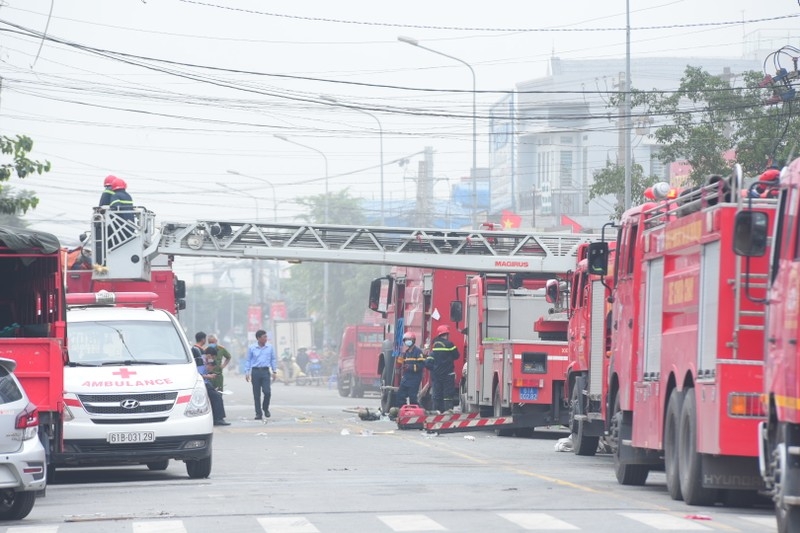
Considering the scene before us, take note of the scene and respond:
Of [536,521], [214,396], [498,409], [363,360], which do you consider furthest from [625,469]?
[363,360]

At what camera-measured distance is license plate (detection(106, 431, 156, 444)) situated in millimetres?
17297

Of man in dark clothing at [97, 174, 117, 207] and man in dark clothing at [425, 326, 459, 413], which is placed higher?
man in dark clothing at [97, 174, 117, 207]

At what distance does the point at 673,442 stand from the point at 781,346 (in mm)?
3800

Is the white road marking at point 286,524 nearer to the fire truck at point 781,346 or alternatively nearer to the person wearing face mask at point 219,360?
the fire truck at point 781,346

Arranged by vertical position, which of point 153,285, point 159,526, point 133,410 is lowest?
point 159,526

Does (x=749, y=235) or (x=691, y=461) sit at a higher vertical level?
(x=749, y=235)

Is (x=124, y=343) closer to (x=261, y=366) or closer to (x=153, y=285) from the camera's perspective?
(x=153, y=285)

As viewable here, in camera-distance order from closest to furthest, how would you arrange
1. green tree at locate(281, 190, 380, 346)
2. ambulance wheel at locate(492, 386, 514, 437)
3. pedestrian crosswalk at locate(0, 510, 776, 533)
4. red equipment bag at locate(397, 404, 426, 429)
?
pedestrian crosswalk at locate(0, 510, 776, 533) < ambulance wheel at locate(492, 386, 514, 437) < red equipment bag at locate(397, 404, 426, 429) < green tree at locate(281, 190, 380, 346)

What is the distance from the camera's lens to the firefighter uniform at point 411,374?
3156 centimetres

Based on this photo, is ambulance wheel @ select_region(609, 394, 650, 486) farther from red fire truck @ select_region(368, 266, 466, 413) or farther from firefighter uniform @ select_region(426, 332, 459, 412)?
red fire truck @ select_region(368, 266, 466, 413)

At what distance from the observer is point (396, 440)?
1012 inches

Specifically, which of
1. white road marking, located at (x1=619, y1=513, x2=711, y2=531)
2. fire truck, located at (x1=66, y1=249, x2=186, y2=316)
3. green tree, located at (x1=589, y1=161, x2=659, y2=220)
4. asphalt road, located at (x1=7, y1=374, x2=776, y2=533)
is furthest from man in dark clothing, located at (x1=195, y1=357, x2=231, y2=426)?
white road marking, located at (x1=619, y1=513, x2=711, y2=531)

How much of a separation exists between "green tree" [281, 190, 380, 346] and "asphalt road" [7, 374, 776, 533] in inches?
2451

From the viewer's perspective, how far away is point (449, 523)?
1233 centimetres
